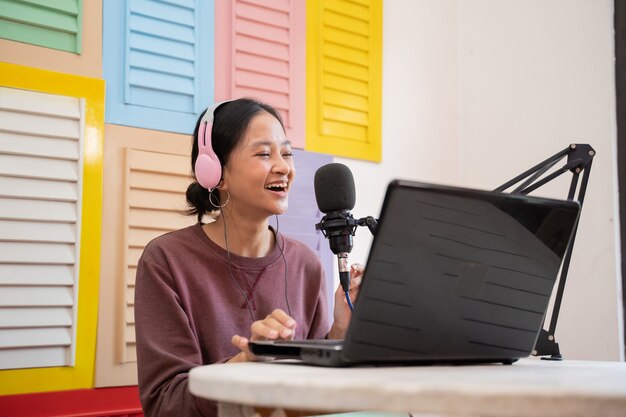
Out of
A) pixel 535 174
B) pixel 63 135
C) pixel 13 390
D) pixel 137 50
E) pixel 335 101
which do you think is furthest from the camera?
pixel 335 101

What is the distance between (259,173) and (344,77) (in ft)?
3.23

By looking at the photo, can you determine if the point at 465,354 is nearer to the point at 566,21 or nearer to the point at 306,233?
the point at 306,233

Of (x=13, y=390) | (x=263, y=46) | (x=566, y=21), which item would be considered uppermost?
(x=566, y=21)

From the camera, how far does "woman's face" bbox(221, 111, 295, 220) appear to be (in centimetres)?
152

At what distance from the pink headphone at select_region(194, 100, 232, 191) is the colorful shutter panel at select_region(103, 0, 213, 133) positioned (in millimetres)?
416

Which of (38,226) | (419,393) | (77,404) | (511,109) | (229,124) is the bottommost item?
(77,404)

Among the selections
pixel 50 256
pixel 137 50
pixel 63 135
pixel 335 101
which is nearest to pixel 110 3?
pixel 137 50

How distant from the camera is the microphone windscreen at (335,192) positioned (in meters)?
1.13

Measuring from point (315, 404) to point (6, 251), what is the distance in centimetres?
125

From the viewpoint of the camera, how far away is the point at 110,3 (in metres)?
1.81

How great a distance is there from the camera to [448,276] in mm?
780

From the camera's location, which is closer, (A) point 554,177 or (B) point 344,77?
(A) point 554,177

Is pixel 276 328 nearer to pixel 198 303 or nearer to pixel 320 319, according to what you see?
pixel 198 303

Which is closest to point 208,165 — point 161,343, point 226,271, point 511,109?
point 226,271
